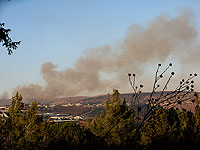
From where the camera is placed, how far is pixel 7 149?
2416 centimetres

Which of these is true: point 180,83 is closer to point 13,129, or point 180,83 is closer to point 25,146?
point 25,146

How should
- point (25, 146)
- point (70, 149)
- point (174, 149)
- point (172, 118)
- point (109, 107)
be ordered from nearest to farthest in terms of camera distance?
1. point (174, 149)
2. point (25, 146)
3. point (70, 149)
4. point (109, 107)
5. point (172, 118)

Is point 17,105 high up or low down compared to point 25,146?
up

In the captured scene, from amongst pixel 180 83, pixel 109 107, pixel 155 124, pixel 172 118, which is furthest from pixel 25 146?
pixel 180 83

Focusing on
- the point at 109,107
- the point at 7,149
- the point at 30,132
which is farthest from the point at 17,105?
the point at 109,107

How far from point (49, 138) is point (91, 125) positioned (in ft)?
44.7

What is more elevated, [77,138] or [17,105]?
[17,105]

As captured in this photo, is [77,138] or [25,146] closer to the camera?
[25,146]

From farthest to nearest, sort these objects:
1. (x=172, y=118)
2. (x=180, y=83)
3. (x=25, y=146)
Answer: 1. (x=172, y=118)
2. (x=25, y=146)
3. (x=180, y=83)

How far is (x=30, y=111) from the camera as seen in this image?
3125cm

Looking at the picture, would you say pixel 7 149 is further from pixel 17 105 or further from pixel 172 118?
pixel 172 118

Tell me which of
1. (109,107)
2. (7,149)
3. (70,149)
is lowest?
(70,149)

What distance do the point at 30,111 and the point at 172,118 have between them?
24.5 meters

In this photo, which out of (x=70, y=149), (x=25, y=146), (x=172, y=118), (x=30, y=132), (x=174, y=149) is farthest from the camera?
(x=172, y=118)
